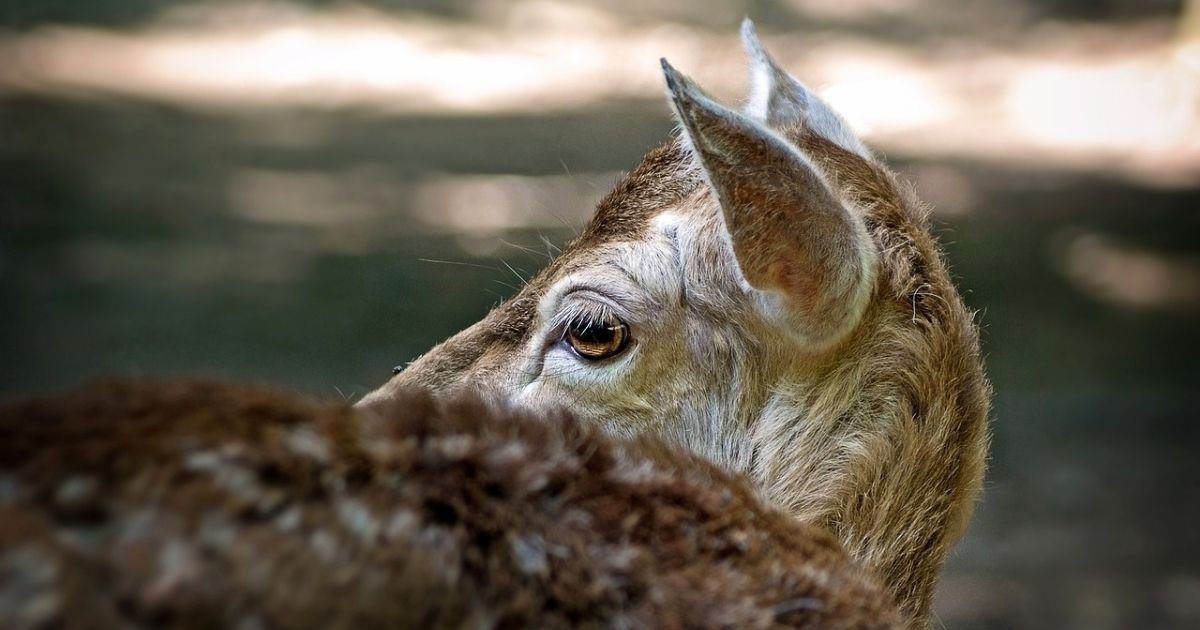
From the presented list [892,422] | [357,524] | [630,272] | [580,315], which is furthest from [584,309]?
[357,524]

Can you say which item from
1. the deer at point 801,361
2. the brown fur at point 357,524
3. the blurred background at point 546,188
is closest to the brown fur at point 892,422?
the deer at point 801,361

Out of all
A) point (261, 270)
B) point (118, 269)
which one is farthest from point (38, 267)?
point (261, 270)

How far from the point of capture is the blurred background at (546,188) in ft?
24.9

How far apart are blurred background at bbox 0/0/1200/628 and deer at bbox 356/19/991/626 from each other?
3678 mm

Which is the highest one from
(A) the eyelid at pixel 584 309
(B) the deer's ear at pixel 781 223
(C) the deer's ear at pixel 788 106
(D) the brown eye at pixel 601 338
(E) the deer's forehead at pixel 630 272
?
(C) the deer's ear at pixel 788 106

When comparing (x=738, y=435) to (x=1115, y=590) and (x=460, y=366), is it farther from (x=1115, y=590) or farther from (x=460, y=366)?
(x=1115, y=590)

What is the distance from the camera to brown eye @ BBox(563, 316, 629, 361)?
3168mm

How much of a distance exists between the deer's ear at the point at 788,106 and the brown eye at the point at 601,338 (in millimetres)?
726

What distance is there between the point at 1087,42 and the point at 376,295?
556 cm

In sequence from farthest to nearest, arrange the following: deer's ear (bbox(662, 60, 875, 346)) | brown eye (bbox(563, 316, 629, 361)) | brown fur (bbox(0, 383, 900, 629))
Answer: brown eye (bbox(563, 316, 629, 361)), deer's ear (bbox(662, 60, 875, 346)), brown fur (bbox(0, 383, 900, 629))

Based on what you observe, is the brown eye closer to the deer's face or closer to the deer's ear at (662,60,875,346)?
the deer's face

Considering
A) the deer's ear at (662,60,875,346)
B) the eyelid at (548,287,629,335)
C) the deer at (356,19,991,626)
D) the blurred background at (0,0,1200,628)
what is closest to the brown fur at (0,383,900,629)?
the deer's ear at (662,60,875,346)

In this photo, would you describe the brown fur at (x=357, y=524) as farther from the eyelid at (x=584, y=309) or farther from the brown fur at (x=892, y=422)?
the eyelid at (x=584, y=309)

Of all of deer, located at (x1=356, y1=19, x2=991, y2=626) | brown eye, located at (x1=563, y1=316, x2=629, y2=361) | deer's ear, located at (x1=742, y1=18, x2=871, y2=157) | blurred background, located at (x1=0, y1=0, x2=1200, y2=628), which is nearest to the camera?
deer, located at (x1=356, y1=19, x2=991, y2=626)
